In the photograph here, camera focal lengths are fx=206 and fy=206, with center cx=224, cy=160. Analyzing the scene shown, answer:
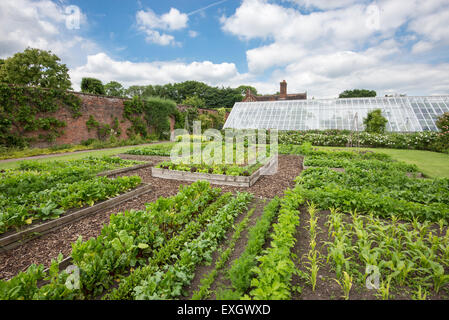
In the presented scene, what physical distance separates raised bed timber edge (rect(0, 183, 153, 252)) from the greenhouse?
17.2 meters

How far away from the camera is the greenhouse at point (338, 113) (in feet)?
54.1

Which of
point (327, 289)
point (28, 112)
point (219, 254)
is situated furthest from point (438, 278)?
point (28, 112)

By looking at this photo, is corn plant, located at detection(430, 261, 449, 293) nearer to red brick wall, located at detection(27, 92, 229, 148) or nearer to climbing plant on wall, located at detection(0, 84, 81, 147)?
climbing plant on wall, located at detection(0, 84, 81, 147)

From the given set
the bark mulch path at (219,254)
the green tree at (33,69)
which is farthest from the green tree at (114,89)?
the bark mulch path at (219,254)

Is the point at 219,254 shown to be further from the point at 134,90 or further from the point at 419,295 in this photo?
the point at 134,90

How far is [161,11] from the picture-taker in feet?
30.4

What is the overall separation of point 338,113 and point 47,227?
69.4 feet

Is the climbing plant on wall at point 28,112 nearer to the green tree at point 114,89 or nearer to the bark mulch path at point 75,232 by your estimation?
the bark mulch path at point 75,232

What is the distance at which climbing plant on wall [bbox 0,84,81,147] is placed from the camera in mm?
11648

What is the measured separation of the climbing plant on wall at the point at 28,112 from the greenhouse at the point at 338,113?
14.2m

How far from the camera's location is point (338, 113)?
18938 millimetres

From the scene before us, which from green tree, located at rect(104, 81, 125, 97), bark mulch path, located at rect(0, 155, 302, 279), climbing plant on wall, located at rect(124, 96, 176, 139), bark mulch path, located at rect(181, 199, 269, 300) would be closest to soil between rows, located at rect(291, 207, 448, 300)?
bark mulch path, located at rect(181, 199, 269, 300)
